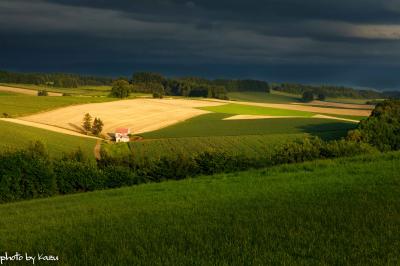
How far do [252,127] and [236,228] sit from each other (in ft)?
268

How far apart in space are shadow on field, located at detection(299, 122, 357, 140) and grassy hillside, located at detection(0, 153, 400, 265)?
63.6m

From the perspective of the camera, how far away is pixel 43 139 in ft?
224

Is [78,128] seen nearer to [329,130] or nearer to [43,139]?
[43,139]

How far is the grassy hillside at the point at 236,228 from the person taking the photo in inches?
346

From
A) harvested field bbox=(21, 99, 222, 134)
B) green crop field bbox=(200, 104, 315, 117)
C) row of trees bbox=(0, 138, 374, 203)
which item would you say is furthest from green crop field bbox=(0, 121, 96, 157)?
green crop field bbox=(200, 104, 315, 117)

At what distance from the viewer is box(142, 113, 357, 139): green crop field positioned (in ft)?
275

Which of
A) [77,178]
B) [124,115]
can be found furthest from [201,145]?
[124,115]

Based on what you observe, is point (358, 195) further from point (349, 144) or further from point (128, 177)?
point (128, 177)

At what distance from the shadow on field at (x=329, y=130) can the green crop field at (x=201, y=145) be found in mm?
6222

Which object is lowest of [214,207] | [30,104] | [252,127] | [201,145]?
[201,145]

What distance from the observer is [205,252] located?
29.8 ft

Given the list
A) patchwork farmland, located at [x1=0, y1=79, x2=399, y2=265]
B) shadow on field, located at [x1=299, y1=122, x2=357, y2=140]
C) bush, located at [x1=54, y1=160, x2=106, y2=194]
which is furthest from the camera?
shadow on field, located at [x1=299, y1=122, x2=357, y2=140]

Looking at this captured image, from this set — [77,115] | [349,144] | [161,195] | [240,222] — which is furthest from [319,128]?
[240,222]

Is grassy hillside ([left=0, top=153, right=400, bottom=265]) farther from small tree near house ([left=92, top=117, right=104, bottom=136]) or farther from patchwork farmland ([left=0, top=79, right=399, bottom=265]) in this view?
small tree near house ([left=92, top=117, right=104, bottom=136])
